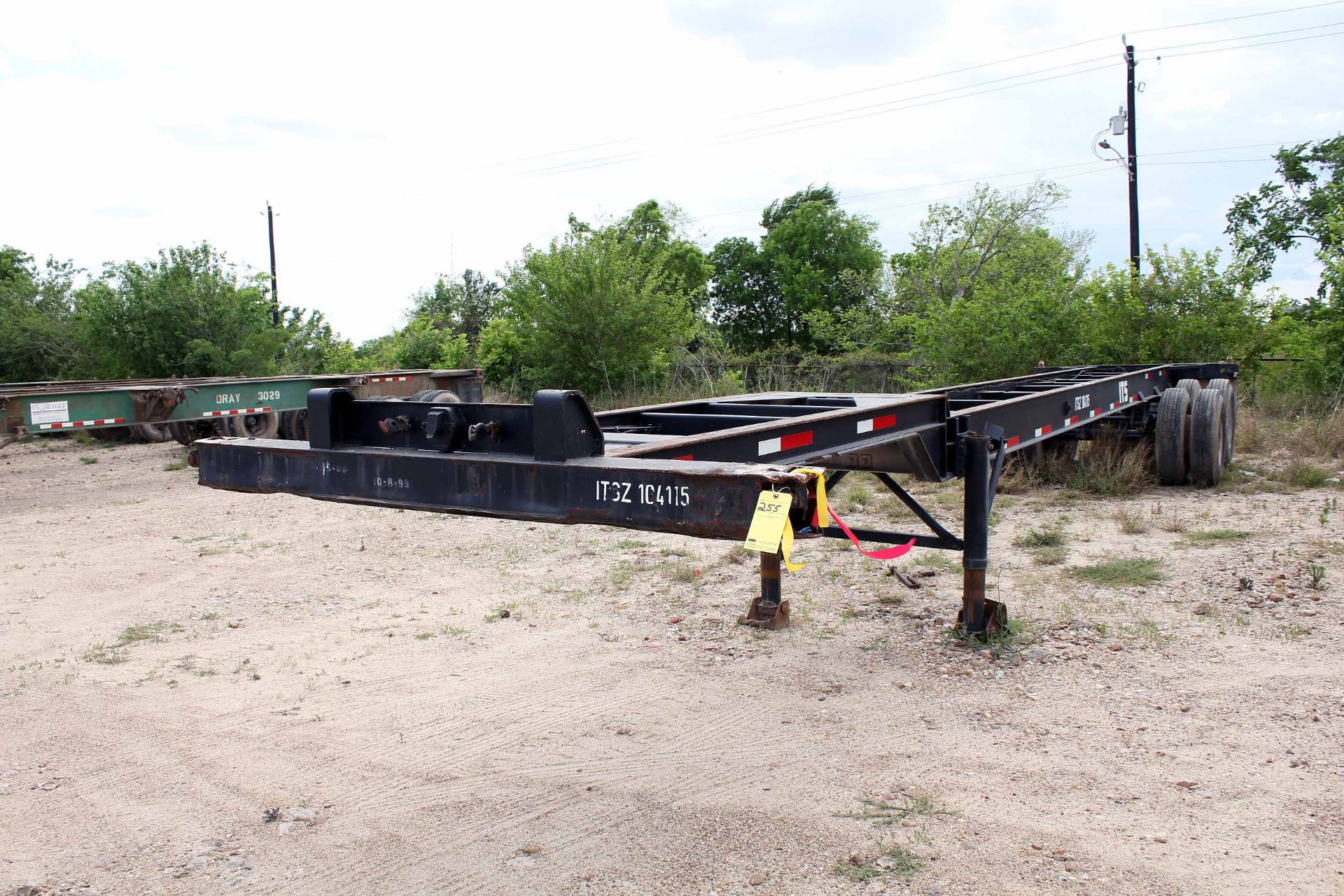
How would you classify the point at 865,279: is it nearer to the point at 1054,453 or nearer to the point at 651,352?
the point at 651,352

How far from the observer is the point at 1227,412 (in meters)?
9.69

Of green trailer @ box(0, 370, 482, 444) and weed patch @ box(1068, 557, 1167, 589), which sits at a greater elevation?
green trailer @ box(0, 370, 482, 444)

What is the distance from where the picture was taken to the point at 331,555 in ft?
26.7

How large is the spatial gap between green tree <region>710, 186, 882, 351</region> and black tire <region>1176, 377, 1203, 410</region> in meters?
23.5

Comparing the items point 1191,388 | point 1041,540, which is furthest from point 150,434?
point 1191,388

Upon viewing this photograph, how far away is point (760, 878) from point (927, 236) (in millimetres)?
28347

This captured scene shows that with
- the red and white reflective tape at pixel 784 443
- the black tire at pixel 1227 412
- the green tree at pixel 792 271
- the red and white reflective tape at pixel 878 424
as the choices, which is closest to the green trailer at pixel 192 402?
the red and white reflective tape at pixel 878 424

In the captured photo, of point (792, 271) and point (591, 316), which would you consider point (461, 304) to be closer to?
point (792, 271)

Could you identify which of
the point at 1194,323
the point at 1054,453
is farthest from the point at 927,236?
the point at 1054,453

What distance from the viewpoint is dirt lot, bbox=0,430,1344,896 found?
3197 millimetres

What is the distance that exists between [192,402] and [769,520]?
1208cm

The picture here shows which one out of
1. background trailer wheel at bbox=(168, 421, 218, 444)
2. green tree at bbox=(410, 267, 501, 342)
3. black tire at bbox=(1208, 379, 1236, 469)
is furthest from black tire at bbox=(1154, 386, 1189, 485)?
green tree at bbox=(410, 267, 501, 342)

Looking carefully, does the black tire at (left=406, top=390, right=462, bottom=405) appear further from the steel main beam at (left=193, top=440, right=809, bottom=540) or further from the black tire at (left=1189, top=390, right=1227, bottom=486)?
the black tire at (left=1189, top=390, right=1227, bottom=486)

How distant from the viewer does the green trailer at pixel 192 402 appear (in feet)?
36.0
